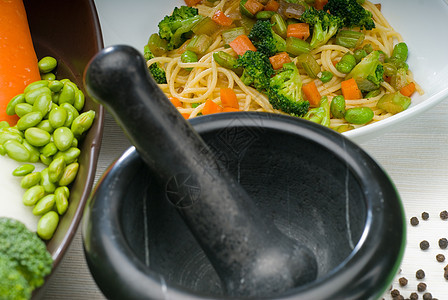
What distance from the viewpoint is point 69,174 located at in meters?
1.91

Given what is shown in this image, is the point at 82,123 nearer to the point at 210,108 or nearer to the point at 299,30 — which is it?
the point at 210,108

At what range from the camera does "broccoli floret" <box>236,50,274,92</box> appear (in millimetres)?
2539

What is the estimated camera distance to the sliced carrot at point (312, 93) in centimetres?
256

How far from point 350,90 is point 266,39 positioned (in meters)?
0.51

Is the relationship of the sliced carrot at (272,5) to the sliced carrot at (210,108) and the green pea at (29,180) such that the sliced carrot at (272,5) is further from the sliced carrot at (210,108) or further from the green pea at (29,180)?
the green pea at (29,180)

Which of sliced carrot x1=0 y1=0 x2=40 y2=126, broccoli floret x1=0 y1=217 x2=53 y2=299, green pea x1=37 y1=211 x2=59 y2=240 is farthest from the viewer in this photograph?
sliced carrot x1=0 y1=0 x2=40 y2=126

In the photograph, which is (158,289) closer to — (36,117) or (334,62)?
(36,117)

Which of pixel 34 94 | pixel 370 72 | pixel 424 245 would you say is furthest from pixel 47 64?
pixel 424 245

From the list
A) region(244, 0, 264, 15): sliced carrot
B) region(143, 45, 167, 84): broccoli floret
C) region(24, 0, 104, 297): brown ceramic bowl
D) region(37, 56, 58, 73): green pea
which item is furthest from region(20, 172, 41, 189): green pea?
region(244, 0, 264, 15): sliced carrot

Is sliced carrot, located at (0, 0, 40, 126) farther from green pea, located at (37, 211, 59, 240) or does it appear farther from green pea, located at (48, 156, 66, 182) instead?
green pea, located at (37, 211, 59, 240)


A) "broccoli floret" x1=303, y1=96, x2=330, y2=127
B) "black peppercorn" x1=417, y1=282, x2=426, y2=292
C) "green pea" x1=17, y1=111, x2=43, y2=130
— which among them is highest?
"green pea" x1=17, y1=111, x2=43, y2=130

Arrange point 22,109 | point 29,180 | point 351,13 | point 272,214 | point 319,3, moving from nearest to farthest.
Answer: point 272,214 → point 29,180 → point 22,109 → point 351,13 → point 319,3

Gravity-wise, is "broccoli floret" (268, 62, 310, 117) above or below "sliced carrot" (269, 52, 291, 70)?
below

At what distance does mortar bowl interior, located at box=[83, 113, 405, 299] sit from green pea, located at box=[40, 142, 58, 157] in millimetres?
663
